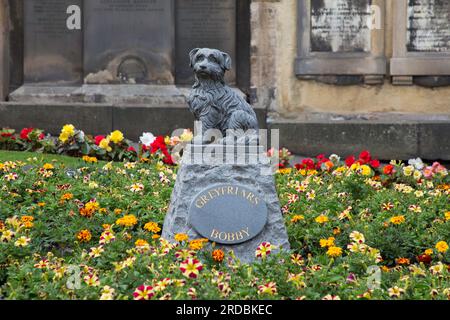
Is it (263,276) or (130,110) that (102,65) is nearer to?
(130,110)

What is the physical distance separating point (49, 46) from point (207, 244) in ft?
24.1

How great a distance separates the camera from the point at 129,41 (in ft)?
37.7

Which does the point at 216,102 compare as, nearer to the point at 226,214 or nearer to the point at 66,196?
the point at 226,214

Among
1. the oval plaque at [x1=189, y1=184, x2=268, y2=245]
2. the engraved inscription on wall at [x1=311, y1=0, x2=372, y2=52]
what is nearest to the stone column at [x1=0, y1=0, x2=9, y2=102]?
the engraved inscription on wall at [x1=311, y1=0, x2=372, y2=52]

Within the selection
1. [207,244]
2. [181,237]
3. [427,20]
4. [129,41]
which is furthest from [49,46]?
[181,237]

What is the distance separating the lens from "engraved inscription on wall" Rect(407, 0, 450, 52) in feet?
35.9

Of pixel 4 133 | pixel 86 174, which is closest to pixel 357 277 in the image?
pixel 86 174

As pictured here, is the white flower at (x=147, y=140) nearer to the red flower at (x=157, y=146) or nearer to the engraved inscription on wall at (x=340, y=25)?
the red flower at (x=157, y=146)

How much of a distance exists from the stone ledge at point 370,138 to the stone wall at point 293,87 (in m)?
0.49

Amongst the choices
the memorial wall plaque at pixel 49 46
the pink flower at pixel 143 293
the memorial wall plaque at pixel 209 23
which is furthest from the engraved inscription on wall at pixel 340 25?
the pink flower at pixel 143 293

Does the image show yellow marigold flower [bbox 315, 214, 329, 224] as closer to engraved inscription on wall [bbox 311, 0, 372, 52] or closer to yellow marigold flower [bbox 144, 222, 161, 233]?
yellow marigold flower [bbox 144, 222, 161, 233]

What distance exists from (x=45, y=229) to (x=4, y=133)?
432 centimetres

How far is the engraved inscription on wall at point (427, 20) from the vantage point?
10.9m

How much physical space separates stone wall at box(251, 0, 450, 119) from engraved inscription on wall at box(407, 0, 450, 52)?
27 cm
